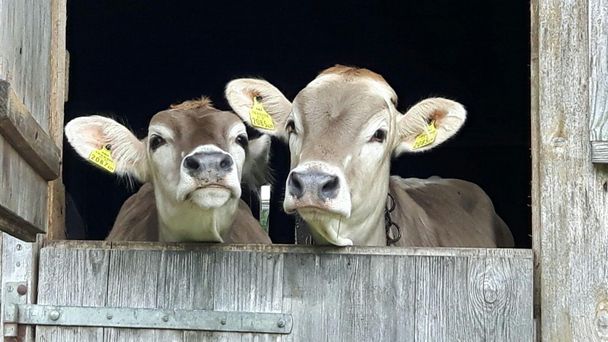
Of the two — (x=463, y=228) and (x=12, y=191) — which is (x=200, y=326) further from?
(x=463, y=228)

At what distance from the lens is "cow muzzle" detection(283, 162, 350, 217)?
3941 millimetres

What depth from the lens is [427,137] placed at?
4.93 metres

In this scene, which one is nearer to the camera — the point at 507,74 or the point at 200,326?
the point at 200,326

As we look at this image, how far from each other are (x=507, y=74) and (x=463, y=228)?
13.5 feet

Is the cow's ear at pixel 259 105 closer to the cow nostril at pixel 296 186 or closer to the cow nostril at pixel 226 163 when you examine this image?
the cow nostril at pixel 226 163

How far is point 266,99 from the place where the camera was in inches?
202

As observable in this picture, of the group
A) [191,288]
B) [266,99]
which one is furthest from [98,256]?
[266,99]

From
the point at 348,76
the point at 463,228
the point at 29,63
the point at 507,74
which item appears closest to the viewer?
the point at 29,63

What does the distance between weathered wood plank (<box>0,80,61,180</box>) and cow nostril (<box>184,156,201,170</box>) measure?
20.6 inches

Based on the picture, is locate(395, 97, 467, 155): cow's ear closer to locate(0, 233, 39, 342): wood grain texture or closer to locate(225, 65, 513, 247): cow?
locate(225, 65, 513, 247): cow

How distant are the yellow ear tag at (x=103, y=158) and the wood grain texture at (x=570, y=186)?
201 centimetres

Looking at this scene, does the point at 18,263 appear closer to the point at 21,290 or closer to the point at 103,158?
the point at 21,290

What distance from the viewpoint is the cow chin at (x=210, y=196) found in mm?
4320

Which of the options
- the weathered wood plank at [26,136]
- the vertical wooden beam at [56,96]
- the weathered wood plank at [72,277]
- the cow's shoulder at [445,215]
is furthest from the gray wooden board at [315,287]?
the cow's shoulder at [445,215]
